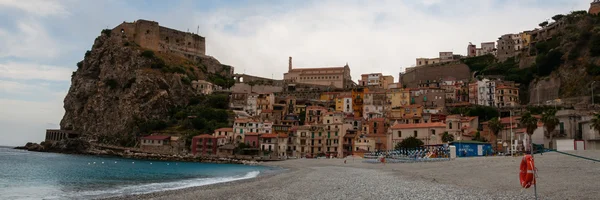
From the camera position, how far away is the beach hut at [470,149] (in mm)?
45688

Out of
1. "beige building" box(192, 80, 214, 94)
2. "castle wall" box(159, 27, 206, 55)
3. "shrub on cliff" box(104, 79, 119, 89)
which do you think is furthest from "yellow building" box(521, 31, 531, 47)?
"shrub on cliff" box(104, 79, 119, 89)

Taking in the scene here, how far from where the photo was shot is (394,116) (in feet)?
252

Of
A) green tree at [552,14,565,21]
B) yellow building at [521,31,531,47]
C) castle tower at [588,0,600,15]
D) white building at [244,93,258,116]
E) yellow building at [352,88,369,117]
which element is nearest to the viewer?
castle tower at [588,0,600,15]

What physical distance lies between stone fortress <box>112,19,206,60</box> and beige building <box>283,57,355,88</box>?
89.8 feet

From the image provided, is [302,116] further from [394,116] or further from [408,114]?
[408,114]

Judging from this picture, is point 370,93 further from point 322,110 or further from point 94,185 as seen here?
point 94,185

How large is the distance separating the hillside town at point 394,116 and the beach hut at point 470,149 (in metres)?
3.10

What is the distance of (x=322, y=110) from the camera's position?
8262 centimetres

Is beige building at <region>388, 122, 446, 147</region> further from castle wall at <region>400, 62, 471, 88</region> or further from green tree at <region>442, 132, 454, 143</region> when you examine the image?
castle wall at <region>400, 62, 471, 88</region>

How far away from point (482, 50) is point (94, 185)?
326 ft

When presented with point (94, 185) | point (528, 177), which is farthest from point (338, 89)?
point (528, 177)

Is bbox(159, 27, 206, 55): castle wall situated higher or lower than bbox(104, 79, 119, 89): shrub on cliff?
higher

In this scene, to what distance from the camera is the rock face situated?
91.3 metres

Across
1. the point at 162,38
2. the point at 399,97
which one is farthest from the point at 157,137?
the point at 162,38
